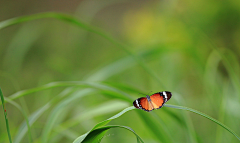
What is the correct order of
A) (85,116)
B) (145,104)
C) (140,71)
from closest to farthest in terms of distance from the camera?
1. (145,104)
2. (85,116)
3. (140,71)

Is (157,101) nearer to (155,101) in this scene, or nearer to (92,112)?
(155,101)

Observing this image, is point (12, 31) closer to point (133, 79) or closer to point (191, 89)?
point (133, 79)

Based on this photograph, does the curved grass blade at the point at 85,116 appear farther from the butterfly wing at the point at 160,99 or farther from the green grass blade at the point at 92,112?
the butterfly wing at the point at 160,99

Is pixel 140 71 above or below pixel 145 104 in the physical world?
above

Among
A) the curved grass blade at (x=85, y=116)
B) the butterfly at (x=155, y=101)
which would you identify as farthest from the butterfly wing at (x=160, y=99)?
the curved grass blade at (x=85, y=116)

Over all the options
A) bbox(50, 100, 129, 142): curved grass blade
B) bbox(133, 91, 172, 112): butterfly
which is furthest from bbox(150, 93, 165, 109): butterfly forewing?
bbox(50, 100, 129, 142): curved grass blade

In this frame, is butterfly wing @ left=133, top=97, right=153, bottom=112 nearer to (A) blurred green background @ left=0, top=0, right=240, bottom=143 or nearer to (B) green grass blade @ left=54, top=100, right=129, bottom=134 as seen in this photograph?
(A) blurred green background @ left=0, top=0, right=240, bottom=143

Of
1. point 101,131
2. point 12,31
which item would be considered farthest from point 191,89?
point 12,31

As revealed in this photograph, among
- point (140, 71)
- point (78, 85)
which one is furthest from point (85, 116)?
point (140, 71)
